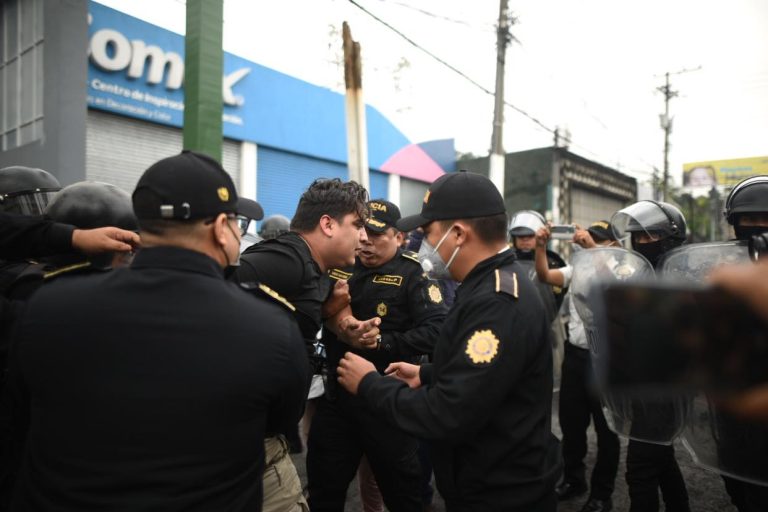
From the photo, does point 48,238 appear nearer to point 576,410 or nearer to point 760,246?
point 760,246

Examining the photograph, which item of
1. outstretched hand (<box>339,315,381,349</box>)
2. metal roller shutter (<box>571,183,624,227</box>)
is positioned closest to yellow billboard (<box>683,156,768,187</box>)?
metal roller shutter (<box>571,183,624,227</box>)

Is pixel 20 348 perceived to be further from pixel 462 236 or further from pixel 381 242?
pixel 381 242

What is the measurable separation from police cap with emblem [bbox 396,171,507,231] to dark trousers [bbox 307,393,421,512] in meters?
1.39

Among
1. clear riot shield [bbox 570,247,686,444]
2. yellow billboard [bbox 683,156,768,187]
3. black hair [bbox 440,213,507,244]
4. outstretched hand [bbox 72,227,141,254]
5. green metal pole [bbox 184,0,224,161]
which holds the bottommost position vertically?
clear riot shield [bbox 570,247,686,444]

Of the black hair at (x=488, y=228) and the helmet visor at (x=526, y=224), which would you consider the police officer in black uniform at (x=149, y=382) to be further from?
the helmet visor at (x=526, y=224)

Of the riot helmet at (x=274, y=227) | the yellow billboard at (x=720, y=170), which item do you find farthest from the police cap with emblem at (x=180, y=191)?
the yellow billboard at (x=720, y=170)

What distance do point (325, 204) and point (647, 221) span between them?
209cm

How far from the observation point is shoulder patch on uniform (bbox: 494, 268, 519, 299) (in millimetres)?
1769

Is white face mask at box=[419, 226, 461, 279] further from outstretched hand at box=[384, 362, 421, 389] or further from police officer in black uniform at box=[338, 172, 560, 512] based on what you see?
outstretched hand at box=[384, 362, 421, 389]

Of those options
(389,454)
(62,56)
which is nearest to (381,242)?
(389,454)

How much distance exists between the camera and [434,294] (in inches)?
132

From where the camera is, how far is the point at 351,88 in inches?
291

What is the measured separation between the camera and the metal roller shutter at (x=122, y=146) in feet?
30.0

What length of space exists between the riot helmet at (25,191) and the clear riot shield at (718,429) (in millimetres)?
2892
